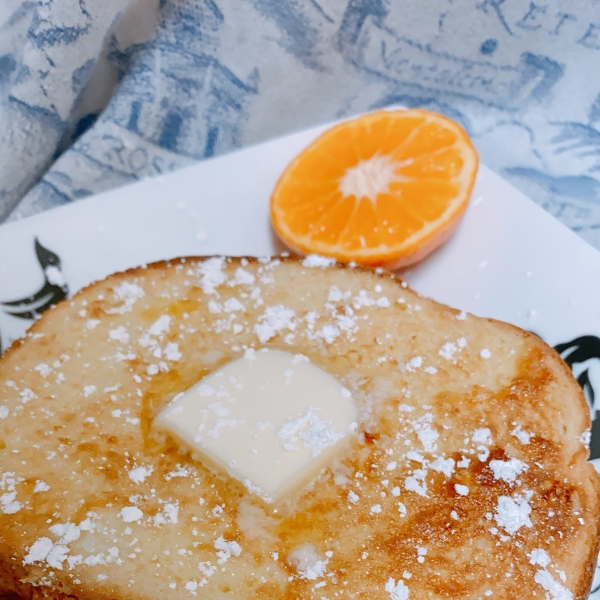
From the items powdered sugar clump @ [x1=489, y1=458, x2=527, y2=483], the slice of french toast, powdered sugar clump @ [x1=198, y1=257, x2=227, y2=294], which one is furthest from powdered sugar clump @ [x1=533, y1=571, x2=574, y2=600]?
powdered sugar clump @ [x1=198, y1=257, x2=227, y2=294]

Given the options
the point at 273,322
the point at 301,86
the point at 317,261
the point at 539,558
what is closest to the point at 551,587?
the point at 539,558

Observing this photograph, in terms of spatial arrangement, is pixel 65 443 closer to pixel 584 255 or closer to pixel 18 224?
pixel 18 224

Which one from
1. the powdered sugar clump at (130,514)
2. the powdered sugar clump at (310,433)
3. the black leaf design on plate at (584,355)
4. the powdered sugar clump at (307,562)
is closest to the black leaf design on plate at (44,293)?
the powdered sugar clump at (130,514)

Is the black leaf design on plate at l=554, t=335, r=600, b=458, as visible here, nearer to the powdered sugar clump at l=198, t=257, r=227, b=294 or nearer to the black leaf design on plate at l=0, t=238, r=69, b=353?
the powdered sugar clump at l=198, t=257, r=227, b=294

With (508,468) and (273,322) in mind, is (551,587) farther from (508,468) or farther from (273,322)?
(273,322)

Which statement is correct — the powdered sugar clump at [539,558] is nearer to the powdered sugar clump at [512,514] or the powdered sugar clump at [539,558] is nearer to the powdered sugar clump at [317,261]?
the powdered sugar clump at [512,514]

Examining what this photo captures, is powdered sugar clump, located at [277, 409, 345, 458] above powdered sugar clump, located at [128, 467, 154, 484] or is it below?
above
